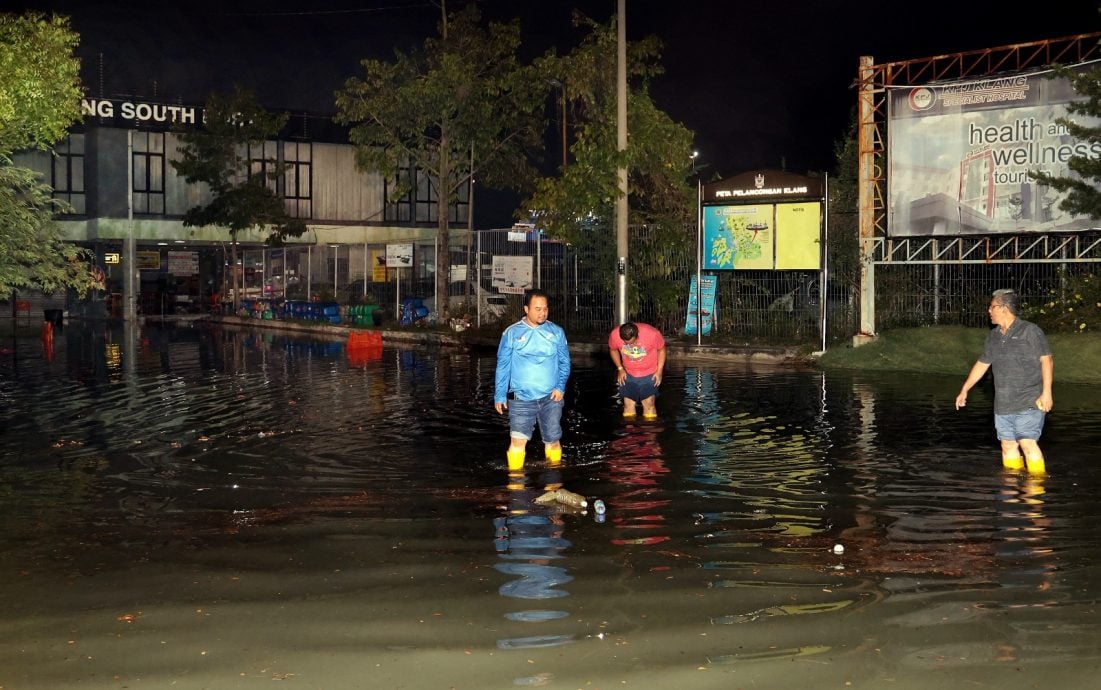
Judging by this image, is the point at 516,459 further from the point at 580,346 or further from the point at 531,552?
the point at 580,346

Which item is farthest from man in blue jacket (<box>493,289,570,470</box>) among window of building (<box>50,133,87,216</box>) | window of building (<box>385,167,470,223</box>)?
window of building (<box>385,167,470,223</box>)

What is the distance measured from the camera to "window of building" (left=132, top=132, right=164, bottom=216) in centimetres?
5928

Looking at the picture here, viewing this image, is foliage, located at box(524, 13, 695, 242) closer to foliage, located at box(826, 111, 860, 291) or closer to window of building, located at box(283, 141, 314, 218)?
foliage, located at box(826, 111, 860, 291)

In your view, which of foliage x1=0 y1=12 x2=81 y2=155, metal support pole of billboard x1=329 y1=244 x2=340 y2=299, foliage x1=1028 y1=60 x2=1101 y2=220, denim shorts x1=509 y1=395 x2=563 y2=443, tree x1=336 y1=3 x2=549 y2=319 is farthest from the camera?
metal support pole of billboard x1=329 y1=244 x2=340 y2=299

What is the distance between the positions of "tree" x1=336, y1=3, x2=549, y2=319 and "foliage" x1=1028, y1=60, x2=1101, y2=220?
18131 mm

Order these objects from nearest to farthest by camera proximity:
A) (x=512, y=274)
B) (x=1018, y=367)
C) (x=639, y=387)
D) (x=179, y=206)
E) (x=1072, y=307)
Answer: (x=1018, y=367) → (x=639, y=387) → (x=1072, y=307) → (x=512, y=274) → (x=179, y=206)

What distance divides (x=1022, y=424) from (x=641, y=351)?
540 cm

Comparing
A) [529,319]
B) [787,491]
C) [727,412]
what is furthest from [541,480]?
[727,412]

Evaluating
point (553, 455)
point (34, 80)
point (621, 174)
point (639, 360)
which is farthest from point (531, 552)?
point (621, 174)

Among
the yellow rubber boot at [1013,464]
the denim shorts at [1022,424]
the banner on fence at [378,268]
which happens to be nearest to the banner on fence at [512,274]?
the banner on fence at [378,268]

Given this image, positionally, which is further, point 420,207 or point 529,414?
point 420,207

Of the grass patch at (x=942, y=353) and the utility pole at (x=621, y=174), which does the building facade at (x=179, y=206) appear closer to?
the utility pole at (x=621, y=174)

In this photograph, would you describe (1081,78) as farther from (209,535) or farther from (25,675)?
(25,675)

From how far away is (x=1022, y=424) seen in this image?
11.2 meters
